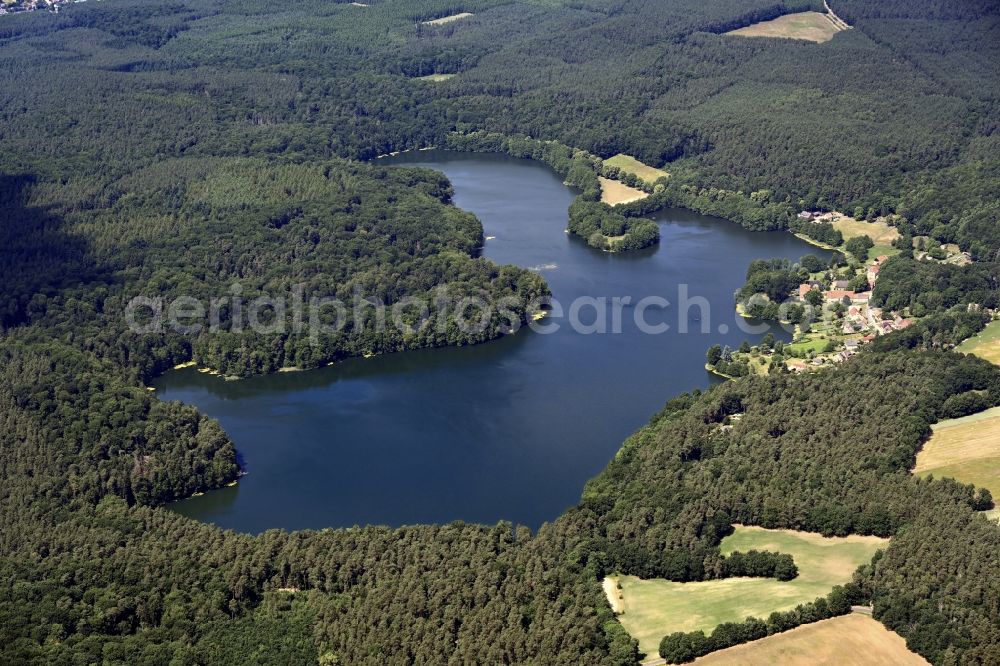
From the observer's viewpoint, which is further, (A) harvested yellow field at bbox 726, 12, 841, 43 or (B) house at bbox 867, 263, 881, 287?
(A) harvested yellow field at bbox 726, 12, 841, 43

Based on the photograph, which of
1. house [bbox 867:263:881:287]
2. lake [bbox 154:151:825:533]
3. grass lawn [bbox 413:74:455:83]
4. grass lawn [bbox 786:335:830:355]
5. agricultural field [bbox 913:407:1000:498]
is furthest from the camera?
grass lawn [bbox 413:74:455:83]

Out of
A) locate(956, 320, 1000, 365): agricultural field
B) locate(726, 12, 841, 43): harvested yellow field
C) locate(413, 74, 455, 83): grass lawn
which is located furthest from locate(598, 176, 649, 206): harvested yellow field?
locate(726, 12, 841, 43): harvested yellow field

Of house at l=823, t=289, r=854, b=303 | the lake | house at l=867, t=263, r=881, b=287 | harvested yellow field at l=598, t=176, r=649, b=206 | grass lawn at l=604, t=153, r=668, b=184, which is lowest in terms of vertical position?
the lake

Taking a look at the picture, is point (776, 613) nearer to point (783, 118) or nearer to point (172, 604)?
point (172, 604)

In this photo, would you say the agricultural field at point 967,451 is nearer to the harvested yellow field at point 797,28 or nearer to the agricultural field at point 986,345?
the agricultural field at point 986,345

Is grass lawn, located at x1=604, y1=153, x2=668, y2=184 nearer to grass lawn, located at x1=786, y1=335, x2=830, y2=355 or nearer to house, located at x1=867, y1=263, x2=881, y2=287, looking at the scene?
house, located at x1=867, y1=263, x2=881, y2=287

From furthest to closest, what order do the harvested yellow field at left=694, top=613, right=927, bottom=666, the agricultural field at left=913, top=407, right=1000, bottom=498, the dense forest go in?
the agricultural field at left=913, top=407, right=1000, bottom=498 → the dense forest → the harvested yellow field at left=694, top=613, right=927, bottom=666

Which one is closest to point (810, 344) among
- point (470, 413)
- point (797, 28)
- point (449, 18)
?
point (470, 413)

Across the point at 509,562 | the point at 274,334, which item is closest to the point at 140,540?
the point at 509,562
